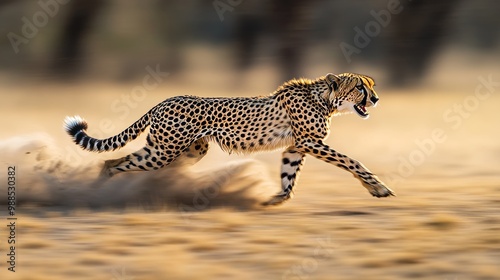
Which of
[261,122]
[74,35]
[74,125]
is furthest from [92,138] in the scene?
[74,35]

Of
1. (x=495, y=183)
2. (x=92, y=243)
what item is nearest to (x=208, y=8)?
(x=495, y=183)

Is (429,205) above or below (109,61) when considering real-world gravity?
below

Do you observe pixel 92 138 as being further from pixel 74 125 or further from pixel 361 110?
pixel 361 110

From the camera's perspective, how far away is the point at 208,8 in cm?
2070

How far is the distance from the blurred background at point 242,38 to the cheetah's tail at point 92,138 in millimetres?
8601

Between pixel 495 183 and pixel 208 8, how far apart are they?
1151 centimetres

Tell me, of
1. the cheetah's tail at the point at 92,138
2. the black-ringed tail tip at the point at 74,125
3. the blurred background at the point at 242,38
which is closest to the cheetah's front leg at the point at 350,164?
the cheetah's tail at the point at 92,138

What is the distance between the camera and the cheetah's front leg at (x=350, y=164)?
26.1ft

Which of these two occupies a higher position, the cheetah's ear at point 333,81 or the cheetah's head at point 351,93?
the cheetah's ear at point 333,81

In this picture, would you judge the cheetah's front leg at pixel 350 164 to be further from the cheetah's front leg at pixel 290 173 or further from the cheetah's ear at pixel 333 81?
the cheetah's ear at pixel 333 81

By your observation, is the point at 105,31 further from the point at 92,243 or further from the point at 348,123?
the point at 92,243

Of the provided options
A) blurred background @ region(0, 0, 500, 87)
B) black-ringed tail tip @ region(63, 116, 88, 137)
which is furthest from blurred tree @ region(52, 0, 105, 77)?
black-ringed tail tip @ region(63, 116, 88, 137)

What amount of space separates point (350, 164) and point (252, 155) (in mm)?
3981

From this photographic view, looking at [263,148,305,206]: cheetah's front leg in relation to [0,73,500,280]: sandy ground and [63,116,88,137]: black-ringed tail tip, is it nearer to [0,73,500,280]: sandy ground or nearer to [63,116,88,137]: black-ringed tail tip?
[0,73,500,280]: sandy ground
